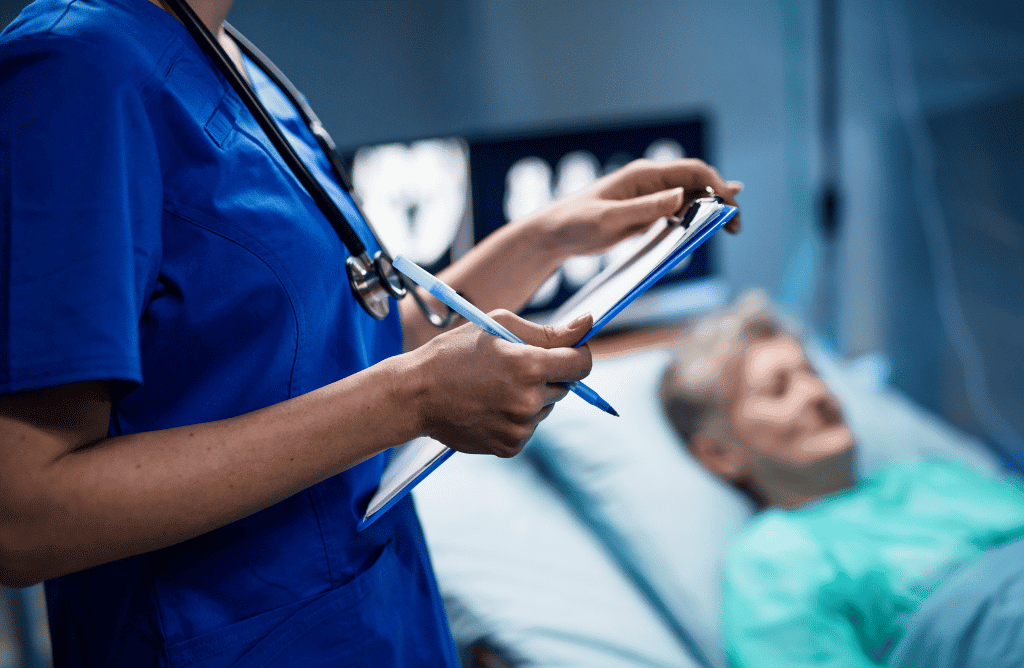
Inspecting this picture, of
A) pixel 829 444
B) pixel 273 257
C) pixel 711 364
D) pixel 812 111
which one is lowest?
pixel 829 444

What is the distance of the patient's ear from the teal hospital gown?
0.36 ft

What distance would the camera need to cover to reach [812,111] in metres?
2.17

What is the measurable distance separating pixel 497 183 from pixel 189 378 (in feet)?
4.13

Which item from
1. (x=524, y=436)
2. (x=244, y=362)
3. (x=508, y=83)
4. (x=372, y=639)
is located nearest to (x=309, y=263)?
(x=244, y=362)

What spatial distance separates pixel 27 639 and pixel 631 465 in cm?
120

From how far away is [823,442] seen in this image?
141 centimetres

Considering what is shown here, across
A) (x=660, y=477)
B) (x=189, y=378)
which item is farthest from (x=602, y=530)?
(x=189, y=378)

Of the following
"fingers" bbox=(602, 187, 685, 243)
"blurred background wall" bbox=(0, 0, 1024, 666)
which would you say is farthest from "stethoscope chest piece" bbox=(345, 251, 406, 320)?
"blurred background wall" bbox=(0, 0, 1024, 666)

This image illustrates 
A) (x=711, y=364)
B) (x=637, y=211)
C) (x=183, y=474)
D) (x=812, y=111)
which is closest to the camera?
(x=183, y=474)

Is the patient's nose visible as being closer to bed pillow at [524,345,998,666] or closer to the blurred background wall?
bed pillow at [524,345,998,666]

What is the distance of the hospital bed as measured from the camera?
1.15 meters

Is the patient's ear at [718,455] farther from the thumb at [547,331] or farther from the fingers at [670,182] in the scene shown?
the thumb at [547,331]

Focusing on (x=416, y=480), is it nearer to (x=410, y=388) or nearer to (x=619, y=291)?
(x=410, y=388)

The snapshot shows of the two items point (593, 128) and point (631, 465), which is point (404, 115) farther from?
point (631, 465)
